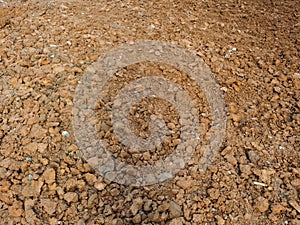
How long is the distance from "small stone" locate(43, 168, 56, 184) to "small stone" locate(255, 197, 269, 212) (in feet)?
3.33

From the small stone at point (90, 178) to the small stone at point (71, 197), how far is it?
9cm

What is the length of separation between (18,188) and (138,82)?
90 centimetres

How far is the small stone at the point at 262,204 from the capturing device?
179 centimetres

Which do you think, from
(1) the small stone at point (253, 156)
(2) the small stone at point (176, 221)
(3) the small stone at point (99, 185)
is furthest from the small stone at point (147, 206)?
(1) the small stone at point (253, 156)

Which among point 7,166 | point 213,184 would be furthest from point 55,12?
point 213,184

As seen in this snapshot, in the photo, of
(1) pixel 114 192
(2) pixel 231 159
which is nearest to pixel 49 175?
(1) pixel 114 192

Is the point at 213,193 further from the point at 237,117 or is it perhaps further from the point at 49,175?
the point at 49,175

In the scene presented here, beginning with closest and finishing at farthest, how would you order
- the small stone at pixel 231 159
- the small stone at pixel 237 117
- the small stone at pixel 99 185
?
the small stone at pixel 99 185 < the small stone at pixel 231 159 < the small stone at pixel 237 117

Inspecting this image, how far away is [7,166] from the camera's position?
1.89m

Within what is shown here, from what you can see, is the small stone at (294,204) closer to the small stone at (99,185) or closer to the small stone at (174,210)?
the small stone at (174,210)

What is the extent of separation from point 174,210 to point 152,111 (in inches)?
23.6

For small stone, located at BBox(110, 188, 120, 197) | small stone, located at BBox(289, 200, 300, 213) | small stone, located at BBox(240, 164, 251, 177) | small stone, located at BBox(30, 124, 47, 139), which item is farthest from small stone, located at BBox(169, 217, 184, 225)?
small stone, located at BBox(30, 124, 47, 139)

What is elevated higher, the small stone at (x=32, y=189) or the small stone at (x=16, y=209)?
the small stone at (x=32, y=189)

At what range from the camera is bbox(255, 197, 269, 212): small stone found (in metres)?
1.79
